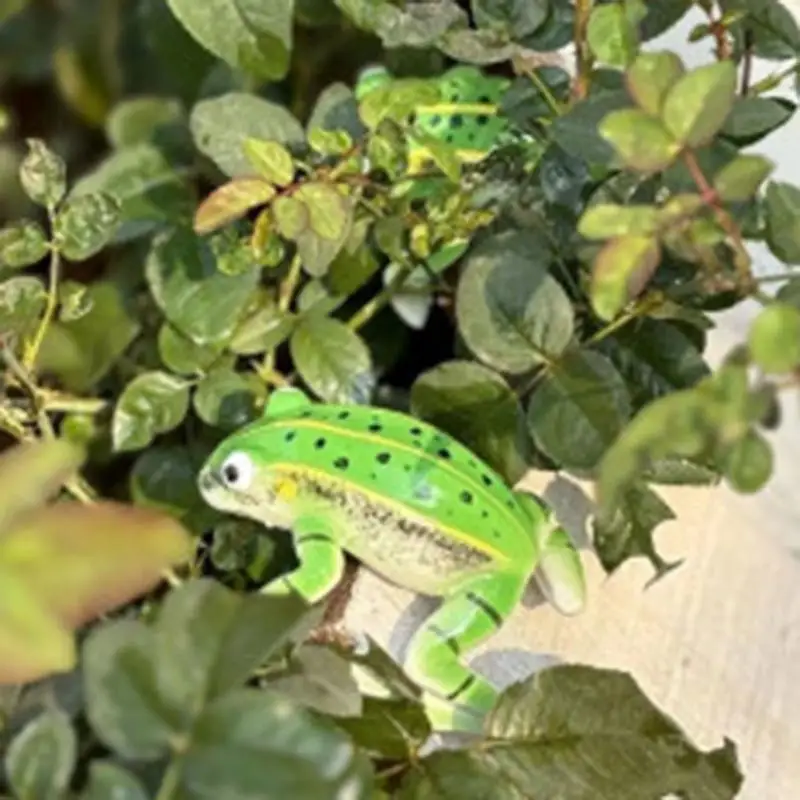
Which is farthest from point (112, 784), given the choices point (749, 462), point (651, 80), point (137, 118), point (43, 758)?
point (137, 118)

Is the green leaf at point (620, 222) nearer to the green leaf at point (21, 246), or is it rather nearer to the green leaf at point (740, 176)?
the green leaf at point (740, 176)

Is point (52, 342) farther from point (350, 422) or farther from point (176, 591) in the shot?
point (176, 591)

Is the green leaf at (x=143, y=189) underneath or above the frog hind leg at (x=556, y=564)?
above

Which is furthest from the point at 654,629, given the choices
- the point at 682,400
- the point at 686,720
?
the point at 682,400

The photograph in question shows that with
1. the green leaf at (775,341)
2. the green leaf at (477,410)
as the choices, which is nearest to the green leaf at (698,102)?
the green leaf at (775,341)

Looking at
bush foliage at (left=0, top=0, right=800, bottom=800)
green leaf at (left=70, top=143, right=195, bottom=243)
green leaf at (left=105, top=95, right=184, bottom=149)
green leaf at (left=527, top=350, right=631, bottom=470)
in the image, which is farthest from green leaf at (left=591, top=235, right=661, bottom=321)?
green leaf at (left=105, top=95, right=184, bottom=149)

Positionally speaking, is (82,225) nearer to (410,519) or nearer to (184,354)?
(184,354)
